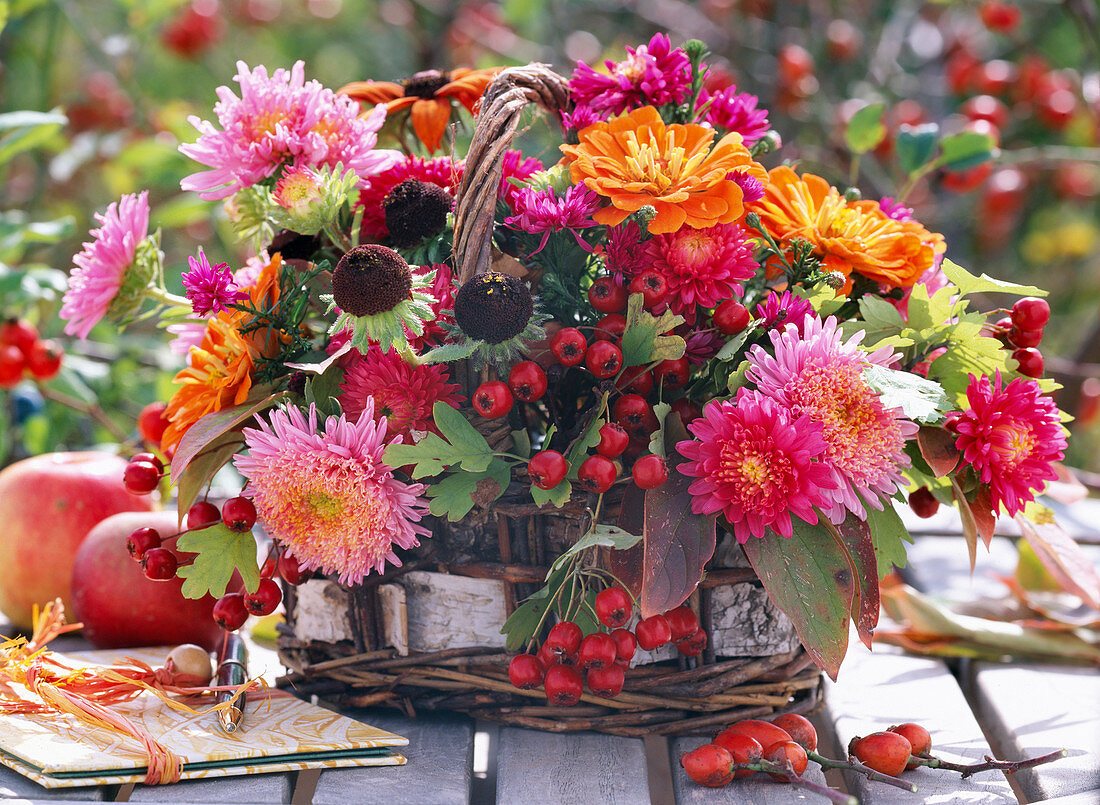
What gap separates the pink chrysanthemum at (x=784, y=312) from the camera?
595mm

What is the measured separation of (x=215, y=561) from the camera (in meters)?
0.62

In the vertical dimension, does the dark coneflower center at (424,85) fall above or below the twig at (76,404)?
above

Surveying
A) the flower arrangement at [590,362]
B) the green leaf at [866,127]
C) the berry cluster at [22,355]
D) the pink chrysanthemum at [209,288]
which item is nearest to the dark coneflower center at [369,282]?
the flower arrangement at [590,362]

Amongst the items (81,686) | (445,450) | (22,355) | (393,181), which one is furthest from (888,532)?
(22,355)

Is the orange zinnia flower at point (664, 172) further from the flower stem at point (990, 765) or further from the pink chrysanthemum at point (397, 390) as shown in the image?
the flower stem at point (990, 765)

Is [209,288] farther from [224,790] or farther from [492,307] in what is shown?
[224,790]

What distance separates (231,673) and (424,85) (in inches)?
18.6

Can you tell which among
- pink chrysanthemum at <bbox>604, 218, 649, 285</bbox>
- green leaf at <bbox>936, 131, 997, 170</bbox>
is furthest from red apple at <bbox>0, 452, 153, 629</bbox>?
green leaf at <bbox>936, 131, 997, 170</bbox>

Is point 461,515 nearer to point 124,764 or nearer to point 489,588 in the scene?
point 489,588

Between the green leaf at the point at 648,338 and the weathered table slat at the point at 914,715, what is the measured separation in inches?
11.9

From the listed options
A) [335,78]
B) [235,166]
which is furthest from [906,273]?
[335,78]

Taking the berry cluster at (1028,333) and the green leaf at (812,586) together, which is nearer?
the green leaf at (812,586)

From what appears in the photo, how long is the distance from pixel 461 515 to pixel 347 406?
0.37ft

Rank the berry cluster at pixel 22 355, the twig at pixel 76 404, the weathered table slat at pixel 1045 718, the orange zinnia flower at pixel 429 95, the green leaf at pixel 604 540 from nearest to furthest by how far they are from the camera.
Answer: the green leaf at pixel 604 540
the weathered table slat at pixel 1045 718
the orange zinnia flower at pixel 429 95
the berry cluster at pixel 22 355
the twig at pixel 76 404
